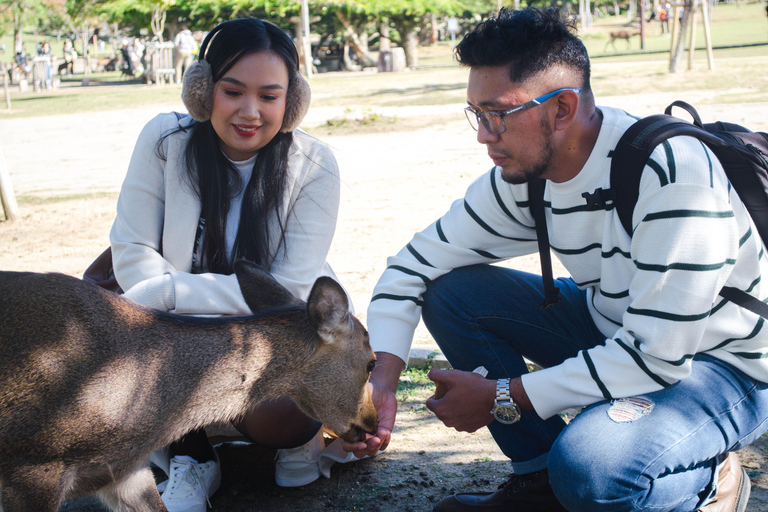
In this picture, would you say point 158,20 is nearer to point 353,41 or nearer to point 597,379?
point 353,41

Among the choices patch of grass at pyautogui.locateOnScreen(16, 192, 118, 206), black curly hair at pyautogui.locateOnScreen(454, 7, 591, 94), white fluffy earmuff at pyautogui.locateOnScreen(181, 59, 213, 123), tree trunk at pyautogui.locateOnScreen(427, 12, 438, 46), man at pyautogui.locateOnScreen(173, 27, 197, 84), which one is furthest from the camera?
tree trunk at pyautogui.locateOnScreen(427, 12, 438, 46)

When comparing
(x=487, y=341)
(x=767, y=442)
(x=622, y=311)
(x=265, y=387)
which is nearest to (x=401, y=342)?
(x=487, y=341)

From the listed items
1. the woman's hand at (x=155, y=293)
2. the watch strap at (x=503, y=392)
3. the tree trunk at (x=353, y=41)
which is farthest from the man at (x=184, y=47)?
the watch strap at (x=503, y=392)

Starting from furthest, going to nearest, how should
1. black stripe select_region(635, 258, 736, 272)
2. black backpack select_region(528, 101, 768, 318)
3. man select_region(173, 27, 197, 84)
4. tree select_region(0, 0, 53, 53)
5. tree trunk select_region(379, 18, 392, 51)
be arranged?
tree trunk select_region(379, 18, 392, 51)
tree select_region(0, 0, 53, 53)
man select_region(173, 27, 197, 84)
black backpack select_region(528, 101, 768, 318)
black stripe select_region(635, 258, 736, 272)

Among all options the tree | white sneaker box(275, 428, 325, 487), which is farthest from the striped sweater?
the tree

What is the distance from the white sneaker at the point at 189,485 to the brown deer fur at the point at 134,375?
207 mm

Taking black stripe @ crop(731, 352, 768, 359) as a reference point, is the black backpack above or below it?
above

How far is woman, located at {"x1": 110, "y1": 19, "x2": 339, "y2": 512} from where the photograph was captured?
3.50 m

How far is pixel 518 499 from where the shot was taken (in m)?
3.19

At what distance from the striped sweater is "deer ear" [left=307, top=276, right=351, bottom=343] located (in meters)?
0.75

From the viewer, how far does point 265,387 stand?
3031 millimetres

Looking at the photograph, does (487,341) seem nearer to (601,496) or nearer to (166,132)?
(601,496)

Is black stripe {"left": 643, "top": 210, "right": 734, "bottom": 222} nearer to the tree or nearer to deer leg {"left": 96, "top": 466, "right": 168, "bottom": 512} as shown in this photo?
deer leg {"left": 96, "top": 466, "right": 168, "bottom": 512}

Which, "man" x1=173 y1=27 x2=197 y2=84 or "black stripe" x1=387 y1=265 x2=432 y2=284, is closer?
"black stripe" x1=387 y1=265 x2=432 y2=284
